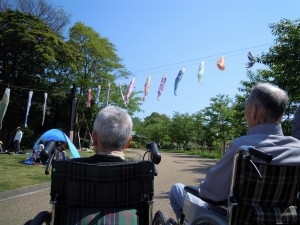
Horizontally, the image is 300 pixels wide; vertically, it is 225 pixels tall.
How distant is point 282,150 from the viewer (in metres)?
2.34

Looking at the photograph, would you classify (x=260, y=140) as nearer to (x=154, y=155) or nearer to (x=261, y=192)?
(x=261, y=192)

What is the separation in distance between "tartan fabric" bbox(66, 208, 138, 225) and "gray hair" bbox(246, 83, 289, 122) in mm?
1126

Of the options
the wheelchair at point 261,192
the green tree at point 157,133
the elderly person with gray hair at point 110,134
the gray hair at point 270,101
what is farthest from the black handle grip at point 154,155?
the green tree at point 157,133

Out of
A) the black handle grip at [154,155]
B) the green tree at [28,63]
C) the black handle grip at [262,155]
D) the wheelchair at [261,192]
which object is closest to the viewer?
the black handle grip at [262,155]

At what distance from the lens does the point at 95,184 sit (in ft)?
8.10

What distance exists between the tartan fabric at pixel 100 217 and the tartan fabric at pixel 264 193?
2.26 ft

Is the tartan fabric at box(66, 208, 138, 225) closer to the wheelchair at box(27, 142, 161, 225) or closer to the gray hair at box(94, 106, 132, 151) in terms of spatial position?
the wheelchair at box(27, 142, 161, 225)

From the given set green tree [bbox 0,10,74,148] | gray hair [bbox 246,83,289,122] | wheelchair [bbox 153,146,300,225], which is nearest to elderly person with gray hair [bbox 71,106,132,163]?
wheelchair [bbox 153,146,300,225]

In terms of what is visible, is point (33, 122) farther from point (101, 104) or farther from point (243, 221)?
point (243, 221)

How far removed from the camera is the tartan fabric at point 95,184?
2.46 meters

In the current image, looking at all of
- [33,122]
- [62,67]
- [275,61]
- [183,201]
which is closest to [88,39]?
[62,67]

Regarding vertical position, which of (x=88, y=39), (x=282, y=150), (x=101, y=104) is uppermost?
(x=88, y=39)

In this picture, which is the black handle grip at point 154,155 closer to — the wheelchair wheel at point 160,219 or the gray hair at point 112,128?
the gray hair at point 112,128

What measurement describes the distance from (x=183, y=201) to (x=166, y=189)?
593 centimetres
